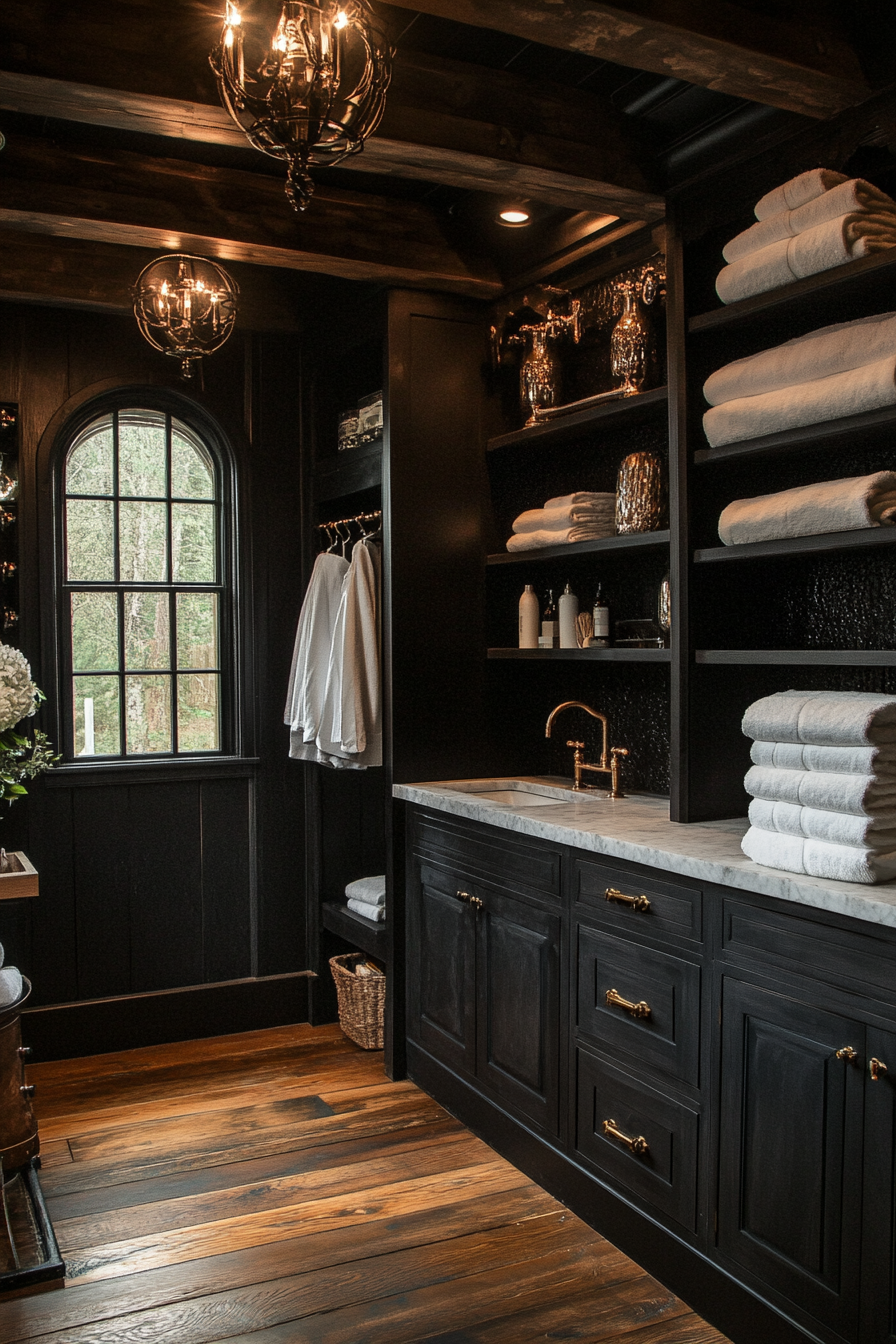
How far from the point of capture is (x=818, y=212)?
2395mm

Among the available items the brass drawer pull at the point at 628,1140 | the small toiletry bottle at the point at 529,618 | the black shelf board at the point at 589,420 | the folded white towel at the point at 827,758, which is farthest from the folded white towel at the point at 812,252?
the brass drawer pull at the point at 628,1140

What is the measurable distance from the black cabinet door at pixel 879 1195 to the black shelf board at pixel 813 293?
5.00ft

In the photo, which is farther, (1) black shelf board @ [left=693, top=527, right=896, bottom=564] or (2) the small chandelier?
(2) the small chandelier

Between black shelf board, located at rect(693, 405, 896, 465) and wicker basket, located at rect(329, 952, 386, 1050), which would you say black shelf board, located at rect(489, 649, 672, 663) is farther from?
wicker basket, located at rect(329, 952, 386, 1050)

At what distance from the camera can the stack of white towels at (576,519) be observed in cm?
334

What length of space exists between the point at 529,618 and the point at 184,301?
1.47 m

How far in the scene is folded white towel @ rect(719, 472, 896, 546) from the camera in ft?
7.52

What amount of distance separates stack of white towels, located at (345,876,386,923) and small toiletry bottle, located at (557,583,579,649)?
1.11 m

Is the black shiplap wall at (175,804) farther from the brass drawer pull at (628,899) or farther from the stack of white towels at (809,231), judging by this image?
the stack of white towels at (809,231)

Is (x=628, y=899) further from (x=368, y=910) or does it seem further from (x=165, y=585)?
(x=165, y=585)

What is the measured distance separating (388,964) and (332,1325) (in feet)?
4.84

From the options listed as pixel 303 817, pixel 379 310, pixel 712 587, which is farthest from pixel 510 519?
pixel 303 817

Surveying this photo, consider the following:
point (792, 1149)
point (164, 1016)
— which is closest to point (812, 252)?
point (792, 1149)

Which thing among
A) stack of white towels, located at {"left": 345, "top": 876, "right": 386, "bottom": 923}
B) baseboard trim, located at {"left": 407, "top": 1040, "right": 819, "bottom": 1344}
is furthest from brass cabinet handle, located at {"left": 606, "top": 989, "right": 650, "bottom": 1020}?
stack of white towels, located at {"left": 345, "top": 876, "right": 386, "bottom": 923}
